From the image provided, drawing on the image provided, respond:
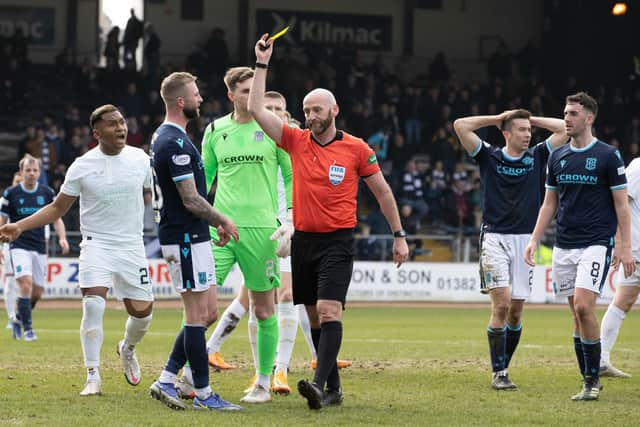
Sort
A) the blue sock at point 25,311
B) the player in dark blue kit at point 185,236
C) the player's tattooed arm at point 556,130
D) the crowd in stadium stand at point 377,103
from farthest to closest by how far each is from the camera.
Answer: the crowd in stadium stand at point 377,103
the blue sock at point 25,311
the player's tattooed arm at point 556,130
the player in dark blue kit at point 185,236

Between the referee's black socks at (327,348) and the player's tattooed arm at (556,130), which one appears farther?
the player's tattooed arm at (556,130)

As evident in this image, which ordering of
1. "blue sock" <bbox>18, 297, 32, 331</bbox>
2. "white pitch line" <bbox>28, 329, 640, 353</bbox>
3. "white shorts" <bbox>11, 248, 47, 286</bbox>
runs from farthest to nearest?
"white shorts" <bbox>11, 248, 47, 286</bbox>
"blue sock" <bbox>18, 297, 32, 331</bbox>
"white pitch line" <bbox>28, 329, 640, 353</bbox>

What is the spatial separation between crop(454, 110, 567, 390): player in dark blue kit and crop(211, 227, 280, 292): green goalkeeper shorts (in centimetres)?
221

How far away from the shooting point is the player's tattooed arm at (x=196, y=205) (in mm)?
8633

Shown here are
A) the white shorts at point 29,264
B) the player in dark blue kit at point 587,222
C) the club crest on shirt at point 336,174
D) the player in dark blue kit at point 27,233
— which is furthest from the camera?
the white shorts at point 29,264

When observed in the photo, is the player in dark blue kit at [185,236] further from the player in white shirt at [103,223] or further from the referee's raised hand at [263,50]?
the player in white shirt at [103,223]

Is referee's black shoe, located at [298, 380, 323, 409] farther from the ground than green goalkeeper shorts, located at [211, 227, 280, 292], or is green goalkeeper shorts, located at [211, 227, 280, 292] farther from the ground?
green goalkeeper shorts, located at [211, 227, 280, 292]

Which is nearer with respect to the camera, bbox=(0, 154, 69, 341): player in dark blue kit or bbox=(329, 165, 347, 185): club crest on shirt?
bbox=(329, 165, 347, 185): club crest on shirt

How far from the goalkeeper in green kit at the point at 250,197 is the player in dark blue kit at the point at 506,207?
2.02 metres

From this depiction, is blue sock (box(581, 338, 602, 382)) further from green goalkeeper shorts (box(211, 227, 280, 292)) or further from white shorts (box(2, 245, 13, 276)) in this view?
white shorts (box(2, 245, 13, 276))

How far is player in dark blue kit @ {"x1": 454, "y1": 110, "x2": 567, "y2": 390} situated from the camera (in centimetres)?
1066

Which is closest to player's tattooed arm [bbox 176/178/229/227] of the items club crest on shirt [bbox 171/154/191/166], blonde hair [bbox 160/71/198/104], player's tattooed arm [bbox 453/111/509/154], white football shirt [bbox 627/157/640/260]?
club crest on shirt [bbox 171/154/191/166]

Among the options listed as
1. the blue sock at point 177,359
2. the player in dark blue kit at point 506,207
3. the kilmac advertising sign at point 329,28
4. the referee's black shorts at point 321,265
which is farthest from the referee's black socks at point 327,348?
the kilmac advertising sign at point 329,28

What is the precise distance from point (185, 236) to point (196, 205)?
0.34 meters
